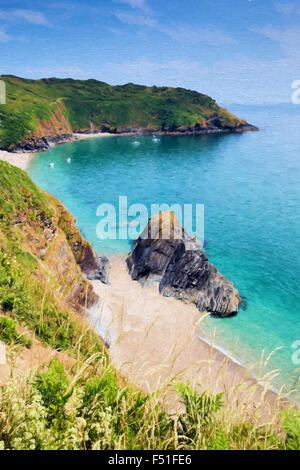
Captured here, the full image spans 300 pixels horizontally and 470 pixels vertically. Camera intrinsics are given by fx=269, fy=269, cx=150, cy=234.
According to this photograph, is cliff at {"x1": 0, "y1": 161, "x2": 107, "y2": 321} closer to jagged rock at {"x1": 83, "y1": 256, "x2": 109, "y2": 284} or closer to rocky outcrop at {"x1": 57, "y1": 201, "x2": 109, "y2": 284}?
rocky outcrop at {"x1": 57, "y1": 201, "x2": 109, "y2": 284}

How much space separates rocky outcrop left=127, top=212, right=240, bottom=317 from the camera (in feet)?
78.8

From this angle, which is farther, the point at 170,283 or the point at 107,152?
the point at 107,152

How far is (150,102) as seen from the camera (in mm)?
170250

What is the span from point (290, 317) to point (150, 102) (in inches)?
6790

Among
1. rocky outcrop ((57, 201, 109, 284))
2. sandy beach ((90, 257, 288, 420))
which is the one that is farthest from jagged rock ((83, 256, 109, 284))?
sandy beach ((90, 257, 288, 420))

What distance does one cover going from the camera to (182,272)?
2523 centimetres

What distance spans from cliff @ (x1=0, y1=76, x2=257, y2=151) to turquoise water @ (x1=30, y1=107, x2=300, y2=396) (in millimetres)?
15322

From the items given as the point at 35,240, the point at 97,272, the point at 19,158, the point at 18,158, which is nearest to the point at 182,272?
the point at 97,272

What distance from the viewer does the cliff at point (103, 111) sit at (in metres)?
110

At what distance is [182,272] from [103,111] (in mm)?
148952

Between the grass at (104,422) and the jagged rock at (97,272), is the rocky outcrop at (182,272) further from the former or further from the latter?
the grass at (104,422)

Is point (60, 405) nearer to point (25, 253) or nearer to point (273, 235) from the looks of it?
point (25, 253)

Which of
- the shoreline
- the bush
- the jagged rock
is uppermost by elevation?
the shoreline

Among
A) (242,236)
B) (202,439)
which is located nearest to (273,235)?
(242,236)
